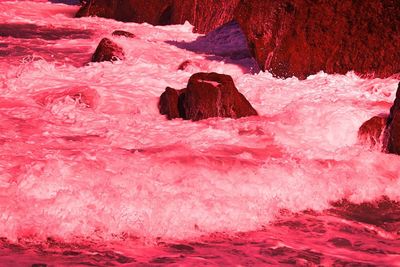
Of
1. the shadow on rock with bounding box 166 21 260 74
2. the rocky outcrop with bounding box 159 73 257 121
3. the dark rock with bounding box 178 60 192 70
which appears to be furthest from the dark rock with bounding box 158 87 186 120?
the shadow on rock with bounding box 166 21 260 74

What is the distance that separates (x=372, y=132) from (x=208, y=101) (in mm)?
2084

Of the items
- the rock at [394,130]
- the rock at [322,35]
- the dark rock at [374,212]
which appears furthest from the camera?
the rock at [322,35]

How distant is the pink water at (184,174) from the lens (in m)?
4.85

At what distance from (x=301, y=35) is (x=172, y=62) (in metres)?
2.64

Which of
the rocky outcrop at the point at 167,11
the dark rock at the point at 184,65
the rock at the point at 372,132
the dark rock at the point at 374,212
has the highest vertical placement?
the rocky outcrop at the point at 167,11

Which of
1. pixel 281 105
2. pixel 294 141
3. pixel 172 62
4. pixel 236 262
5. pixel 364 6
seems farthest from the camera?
pixel 172 62

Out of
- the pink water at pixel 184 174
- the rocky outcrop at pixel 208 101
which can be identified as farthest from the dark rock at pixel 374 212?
the rocky outcrop at pixel 208 101

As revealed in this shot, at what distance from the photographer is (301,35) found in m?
10.9

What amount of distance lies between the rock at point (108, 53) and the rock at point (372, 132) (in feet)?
16.3

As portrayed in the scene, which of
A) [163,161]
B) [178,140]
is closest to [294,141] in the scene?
[178,140]

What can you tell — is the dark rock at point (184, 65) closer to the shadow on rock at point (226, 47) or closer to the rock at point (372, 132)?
the shadow on rock at point (226, 47)

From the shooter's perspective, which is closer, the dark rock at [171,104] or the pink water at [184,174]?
the pink water at [184,174]

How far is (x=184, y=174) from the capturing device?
20.2 feet

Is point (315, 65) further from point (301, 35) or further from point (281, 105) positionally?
point (281, 105)
